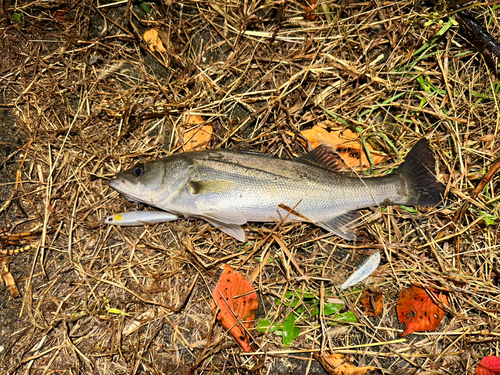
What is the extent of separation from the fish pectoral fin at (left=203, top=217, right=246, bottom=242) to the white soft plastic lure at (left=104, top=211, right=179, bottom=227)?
460 millimetres

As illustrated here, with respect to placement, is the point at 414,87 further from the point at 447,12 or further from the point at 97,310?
the point at 97,310

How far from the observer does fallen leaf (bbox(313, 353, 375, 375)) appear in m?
3.17

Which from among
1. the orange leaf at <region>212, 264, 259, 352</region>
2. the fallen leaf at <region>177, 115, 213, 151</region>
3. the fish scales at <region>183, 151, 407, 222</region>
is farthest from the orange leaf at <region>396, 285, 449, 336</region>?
the fallen leaf at <region>177, 115, 213, 151</region>

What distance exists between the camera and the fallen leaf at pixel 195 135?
356cm

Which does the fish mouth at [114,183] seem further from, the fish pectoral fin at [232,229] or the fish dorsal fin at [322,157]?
the fish dorsal fin at [322,157]

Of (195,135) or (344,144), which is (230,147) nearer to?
(195,135)

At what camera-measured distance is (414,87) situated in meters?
3.70

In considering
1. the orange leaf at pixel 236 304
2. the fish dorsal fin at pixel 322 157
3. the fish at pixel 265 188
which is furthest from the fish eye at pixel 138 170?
the fish dorsal fin at pixel 322 157

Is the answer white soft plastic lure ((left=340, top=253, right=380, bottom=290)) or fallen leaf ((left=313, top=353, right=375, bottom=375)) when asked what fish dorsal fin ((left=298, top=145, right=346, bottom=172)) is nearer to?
white soft plastic lure ((left=340, top=253, right=380, bottom=290))

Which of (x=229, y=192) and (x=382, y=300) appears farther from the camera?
(x=382, y=300)

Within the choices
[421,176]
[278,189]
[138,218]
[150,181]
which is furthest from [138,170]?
[421,176]

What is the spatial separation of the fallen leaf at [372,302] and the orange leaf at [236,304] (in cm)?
114

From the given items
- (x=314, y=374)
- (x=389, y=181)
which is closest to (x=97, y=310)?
(x=314, y=374)

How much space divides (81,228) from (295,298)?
2440 mm
